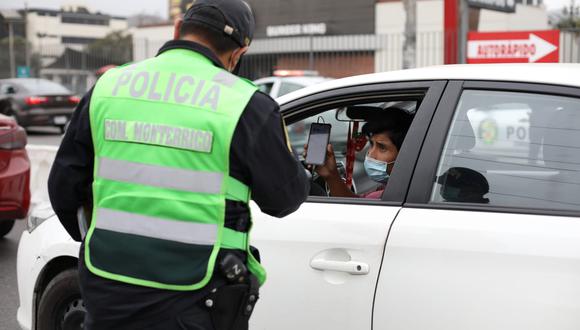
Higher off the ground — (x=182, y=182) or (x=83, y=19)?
(x=83, y=19)

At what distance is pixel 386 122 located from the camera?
3.55 metres

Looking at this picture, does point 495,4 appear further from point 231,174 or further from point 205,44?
point 231,174

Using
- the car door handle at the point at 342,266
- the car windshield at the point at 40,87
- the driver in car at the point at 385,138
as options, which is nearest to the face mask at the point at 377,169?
the driver in car at the point at 385,138

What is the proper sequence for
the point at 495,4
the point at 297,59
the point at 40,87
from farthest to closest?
the point at 297,59 → the point at 40,87 → the point at 495,4

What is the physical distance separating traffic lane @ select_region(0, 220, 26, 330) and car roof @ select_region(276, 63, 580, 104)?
8.98 ft

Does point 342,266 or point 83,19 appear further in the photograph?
point 83,19

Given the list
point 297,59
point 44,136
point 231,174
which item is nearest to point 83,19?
point 297,59

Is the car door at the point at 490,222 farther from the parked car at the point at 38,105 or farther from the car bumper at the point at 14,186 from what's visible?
the parked car at the point at 38,105

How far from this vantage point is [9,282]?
571cm

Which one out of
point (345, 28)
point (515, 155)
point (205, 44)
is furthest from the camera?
point (345, 28)

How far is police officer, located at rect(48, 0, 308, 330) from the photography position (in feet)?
6.59

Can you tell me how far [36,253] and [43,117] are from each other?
15.3 m

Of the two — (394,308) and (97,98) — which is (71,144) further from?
(394,308)

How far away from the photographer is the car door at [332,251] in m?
2.71
